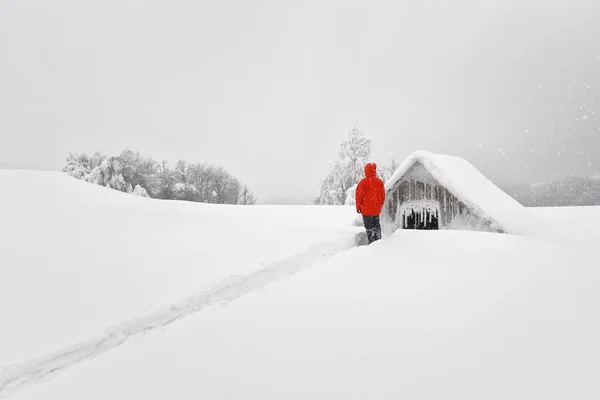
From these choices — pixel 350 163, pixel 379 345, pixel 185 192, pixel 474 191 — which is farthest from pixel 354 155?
pixel 379 345

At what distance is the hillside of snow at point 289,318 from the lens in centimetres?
194

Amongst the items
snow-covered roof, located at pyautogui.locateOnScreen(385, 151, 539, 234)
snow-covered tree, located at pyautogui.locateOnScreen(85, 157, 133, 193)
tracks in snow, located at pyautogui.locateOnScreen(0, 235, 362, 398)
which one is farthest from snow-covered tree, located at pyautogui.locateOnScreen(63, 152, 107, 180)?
tracks in snow, located at pyautogui.locateOnScreen(0, 235, 362, 398)

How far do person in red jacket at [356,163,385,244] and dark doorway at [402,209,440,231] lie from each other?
2.44 m

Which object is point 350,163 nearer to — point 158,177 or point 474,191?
point 474,191

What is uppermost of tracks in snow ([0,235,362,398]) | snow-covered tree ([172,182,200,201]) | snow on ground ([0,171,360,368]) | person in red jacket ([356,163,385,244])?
snow-covered tree ([172,182,200,201])

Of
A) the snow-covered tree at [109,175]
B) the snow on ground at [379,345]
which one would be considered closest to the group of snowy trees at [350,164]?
the snow-covered tree at [109,175]

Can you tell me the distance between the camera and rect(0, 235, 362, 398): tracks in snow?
7.47ft

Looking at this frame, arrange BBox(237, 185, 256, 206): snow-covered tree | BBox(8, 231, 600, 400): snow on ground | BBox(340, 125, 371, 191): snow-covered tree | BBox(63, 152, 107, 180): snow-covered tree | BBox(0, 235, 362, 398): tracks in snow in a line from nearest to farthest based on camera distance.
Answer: BBox(8, 231, 600, 400): snow on ground
BBox(0, 235, 362, 398): tracks in snow
BBox(340, 125, 371, 191): snow-covered tree
BBox(63, 152, 107, 180): snow-covered tree
BBox(237, 185, 256, 206): snow-covered tree

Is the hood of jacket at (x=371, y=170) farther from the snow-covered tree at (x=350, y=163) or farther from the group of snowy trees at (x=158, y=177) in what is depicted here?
the group of snowy trees at (x=158, y=177)

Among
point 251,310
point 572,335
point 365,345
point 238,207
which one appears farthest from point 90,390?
point 238,207

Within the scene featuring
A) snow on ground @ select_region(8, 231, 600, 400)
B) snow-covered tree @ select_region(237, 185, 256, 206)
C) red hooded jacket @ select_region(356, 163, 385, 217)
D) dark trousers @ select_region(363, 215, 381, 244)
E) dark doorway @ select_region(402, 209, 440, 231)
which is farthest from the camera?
snow-covered tree @ select_region(237, 185, 256, 206)

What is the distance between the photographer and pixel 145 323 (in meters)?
3.09

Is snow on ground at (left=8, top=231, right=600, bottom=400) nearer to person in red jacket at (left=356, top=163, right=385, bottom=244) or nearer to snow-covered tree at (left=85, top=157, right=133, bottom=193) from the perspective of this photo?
person in red jacket at (left=356, top=163, right=385, bottom=244)

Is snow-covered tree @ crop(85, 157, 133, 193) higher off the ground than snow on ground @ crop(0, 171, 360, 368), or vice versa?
snow-covered tree @ crop(85, 157, 133, 193)
